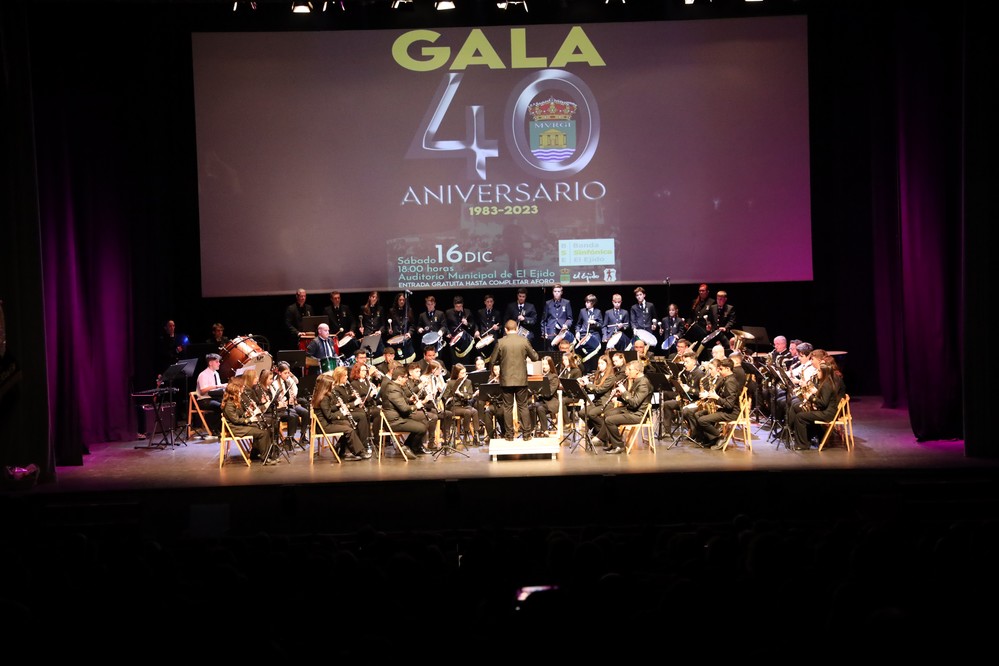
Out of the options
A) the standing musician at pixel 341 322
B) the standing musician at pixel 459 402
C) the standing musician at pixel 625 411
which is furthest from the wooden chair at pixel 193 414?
the standing musician at pixel 625 411

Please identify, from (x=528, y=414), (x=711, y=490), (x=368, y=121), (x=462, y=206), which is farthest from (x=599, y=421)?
(x=368, y=121)

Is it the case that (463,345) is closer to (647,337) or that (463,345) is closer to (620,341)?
(620,341)

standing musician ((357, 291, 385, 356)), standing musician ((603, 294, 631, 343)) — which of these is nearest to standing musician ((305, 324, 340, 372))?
standing musician ((357, 291, 385, 356))

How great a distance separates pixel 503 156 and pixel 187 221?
558 centimetres

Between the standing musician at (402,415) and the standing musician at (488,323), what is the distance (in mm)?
4042

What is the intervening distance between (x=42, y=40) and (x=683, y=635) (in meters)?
11.3

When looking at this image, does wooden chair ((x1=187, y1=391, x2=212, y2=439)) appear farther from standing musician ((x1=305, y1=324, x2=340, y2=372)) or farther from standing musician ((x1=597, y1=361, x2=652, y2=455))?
standing musician ((x1=597, y1=361, x2=652, y2=455))

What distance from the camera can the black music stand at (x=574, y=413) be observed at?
35.5 ft

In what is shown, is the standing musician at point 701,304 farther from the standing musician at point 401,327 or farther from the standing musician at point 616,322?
the standing musician at point 401,327

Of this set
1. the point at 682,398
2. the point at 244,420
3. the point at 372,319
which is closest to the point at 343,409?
the point at 244,420

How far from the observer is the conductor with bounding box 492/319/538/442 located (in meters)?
11.3

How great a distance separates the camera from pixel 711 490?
9.55 m

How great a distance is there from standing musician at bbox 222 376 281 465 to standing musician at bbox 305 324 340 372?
2246mm

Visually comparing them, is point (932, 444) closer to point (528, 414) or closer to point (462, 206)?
point (528, 414)
